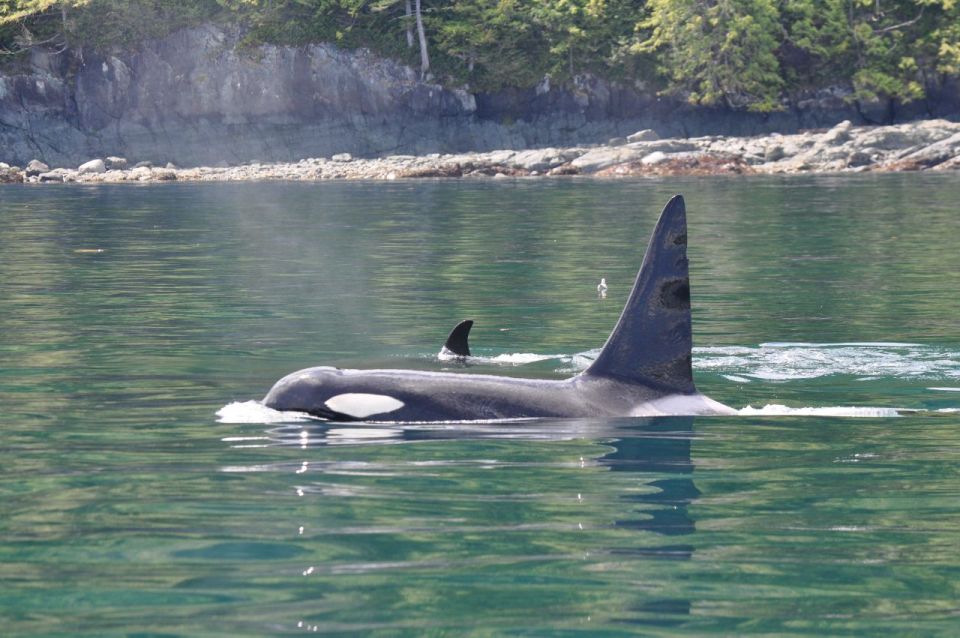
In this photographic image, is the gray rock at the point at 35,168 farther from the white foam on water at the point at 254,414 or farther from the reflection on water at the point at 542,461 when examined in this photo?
the reflection on water at the point at 542,461

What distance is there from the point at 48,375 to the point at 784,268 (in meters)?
12.7

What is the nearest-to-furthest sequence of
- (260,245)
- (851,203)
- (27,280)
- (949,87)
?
(27,280) → (260,245) → (851,203) → (949,87)

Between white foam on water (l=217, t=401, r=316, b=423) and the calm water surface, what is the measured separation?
0.15ft

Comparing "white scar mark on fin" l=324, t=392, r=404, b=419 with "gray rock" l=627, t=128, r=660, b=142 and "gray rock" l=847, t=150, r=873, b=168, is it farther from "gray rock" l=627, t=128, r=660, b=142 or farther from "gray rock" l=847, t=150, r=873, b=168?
"gray rock" l=627, t=128, r=660, b=142

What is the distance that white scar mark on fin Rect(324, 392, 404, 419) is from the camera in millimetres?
9148

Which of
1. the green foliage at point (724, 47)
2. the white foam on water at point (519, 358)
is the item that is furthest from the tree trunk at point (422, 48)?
the white foam on water at point (519, 358)

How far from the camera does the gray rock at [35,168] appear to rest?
69.1 meters

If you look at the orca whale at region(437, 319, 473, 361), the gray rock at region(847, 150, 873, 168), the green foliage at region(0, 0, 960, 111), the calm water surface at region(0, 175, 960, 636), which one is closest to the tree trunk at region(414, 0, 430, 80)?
the green foliage at region(0, 0, 960, 111)

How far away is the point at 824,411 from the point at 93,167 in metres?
63.9

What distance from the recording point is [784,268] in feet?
71.2

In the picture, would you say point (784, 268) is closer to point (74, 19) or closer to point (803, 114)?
point (803, 114)

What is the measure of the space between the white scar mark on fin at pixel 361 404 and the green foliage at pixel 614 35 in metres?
66.4

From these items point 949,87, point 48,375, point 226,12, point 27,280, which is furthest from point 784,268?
point 226,12

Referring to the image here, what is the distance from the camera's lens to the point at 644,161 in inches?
2571
